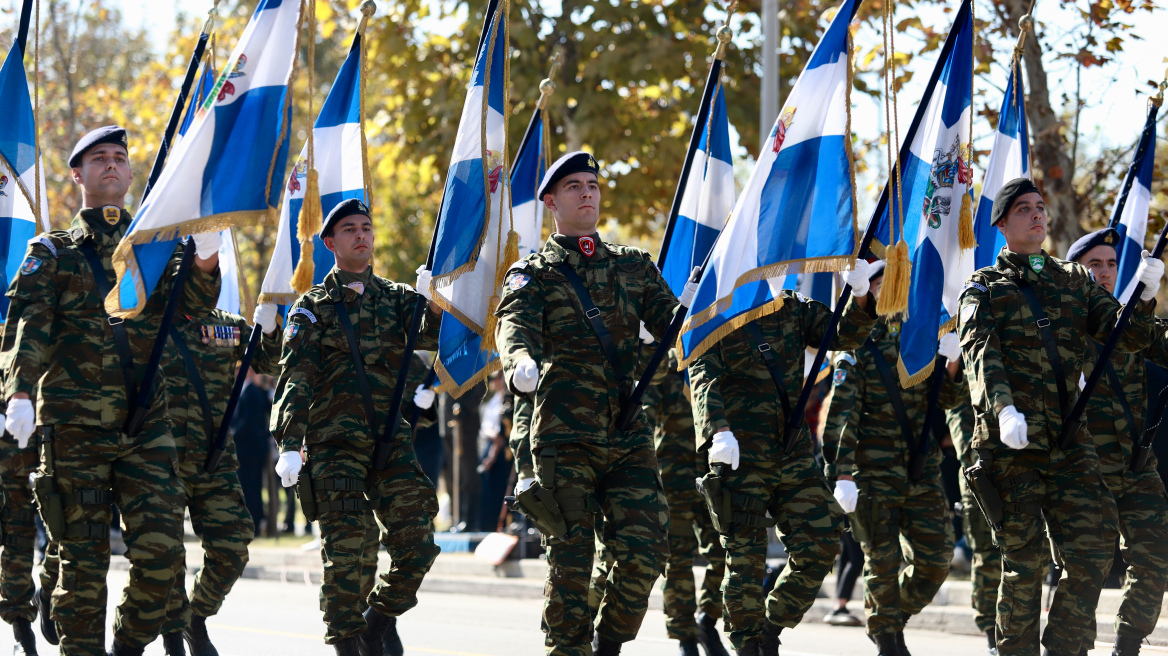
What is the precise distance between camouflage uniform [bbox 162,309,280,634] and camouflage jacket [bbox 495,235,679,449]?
1.96 metres

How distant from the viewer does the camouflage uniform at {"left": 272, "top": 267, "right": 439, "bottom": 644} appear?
6.69 meters

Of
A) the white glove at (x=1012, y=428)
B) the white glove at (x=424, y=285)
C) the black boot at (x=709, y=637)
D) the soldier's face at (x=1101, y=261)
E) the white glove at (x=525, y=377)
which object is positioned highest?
the soldier's face at (x=1101, y=261)

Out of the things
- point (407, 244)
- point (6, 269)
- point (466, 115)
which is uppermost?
point (407, 244)

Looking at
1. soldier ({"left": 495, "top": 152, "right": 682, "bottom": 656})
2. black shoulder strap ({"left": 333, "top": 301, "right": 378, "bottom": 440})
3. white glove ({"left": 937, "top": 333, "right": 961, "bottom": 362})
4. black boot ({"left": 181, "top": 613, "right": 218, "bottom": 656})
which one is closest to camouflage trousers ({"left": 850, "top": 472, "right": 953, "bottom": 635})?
white glove ({"left": 937, "top": 333, "right": 961, "bottom": 362})

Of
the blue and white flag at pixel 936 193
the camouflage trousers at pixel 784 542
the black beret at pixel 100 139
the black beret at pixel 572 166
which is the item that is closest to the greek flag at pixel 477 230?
the black beret at pixel 572 166

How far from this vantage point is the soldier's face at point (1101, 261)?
7883 millimetres

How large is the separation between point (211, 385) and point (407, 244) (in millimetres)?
16869

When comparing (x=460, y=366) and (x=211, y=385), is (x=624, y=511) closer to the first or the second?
(x=460, y=366)

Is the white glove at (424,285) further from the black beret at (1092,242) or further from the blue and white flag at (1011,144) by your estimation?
the blue and white flag at (1011,144)

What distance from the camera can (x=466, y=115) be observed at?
307 inches

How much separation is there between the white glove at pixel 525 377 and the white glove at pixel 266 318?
99.4 inches

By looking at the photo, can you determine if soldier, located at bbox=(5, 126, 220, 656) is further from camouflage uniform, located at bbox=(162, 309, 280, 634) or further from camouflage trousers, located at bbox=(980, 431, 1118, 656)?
camouflage trousers, located at bbox=(980, 431, 1118, 656)

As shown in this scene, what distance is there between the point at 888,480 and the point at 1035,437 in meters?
1.64

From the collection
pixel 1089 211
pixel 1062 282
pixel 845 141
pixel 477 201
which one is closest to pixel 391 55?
pixel 1089 211
